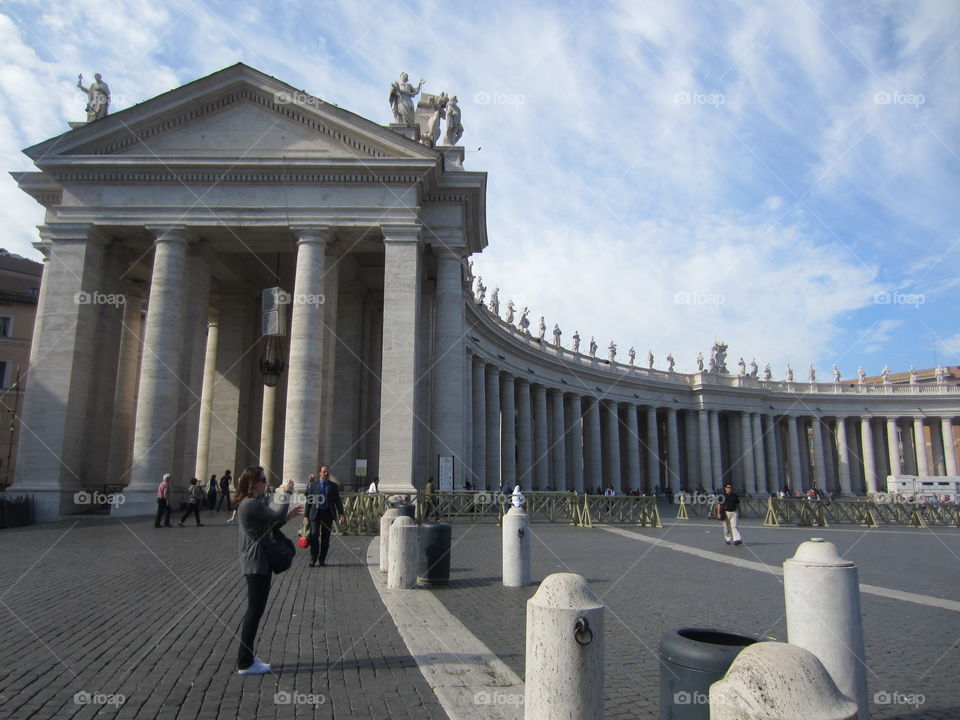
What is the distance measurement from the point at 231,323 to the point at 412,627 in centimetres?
3174

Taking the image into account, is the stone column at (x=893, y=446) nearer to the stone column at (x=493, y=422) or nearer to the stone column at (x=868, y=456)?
the stone column at (x=868, y=456)

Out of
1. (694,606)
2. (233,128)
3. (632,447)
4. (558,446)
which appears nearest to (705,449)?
(632,447)

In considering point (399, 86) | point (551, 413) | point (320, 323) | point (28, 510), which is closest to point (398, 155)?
point (399, 86)

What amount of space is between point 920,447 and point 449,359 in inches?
2588

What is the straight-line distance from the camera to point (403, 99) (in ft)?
98.1

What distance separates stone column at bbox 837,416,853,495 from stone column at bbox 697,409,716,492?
1644cm

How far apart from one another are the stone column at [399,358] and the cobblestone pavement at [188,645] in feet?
39.0

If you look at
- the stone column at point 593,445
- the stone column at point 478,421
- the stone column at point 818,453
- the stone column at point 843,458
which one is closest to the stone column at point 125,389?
the stone column at point 478,421

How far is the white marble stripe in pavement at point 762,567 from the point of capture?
32.7ft

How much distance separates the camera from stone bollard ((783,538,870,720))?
482cm

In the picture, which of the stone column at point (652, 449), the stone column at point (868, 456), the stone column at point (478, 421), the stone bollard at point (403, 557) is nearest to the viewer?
the stone bollard at point (403, 557)

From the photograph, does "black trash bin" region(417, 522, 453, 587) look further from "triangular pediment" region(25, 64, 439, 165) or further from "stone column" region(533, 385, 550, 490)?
"stone column" region(533, 385, 550, 490)

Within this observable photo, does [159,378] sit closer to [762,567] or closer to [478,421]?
[478,421]

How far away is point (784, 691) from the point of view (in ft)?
8.29
